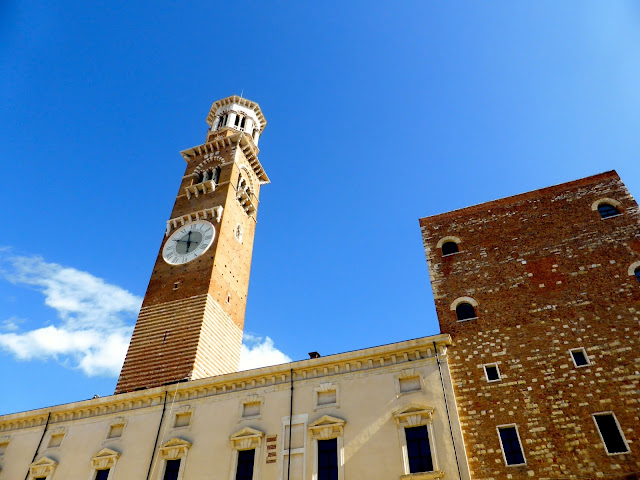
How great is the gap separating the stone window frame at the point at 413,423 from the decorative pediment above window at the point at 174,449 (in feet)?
29.0

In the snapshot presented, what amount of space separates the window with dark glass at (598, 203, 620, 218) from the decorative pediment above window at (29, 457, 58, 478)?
27.3 m

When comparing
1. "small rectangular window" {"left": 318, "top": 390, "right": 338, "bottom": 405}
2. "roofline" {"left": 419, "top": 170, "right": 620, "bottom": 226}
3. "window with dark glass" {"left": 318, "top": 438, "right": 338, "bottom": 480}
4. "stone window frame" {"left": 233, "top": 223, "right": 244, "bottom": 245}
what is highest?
"stone window frame" {"left": 233, "top": 223, "right": 244, "bottom": 245}

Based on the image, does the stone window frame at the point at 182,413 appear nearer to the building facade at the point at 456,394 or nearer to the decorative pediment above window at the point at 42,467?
the building facade at the point at 456,394

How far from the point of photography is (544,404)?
57.0ft

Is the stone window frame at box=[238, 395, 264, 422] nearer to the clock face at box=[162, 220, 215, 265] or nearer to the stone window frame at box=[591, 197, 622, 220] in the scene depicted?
the clock face at box=[162, 220, 215, 265]

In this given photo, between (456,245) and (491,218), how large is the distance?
7.26 feet

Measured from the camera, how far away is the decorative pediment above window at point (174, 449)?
19984mm

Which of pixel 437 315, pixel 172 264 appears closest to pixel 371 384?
pixel 437 315

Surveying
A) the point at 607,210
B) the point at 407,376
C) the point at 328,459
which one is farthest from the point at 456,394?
the point at 607,210

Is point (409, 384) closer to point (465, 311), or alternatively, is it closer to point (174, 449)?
point (465, 311)

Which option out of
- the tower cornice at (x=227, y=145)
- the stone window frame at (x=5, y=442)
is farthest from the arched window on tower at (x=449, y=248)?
the stone window frame at (x=5, y=442)

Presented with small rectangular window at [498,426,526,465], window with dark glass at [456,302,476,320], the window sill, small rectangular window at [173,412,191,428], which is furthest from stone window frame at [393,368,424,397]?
small rectangular window at [173,412,191,428]

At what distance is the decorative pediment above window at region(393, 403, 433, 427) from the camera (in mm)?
17484

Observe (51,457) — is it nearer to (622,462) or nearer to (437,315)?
(437,315)
